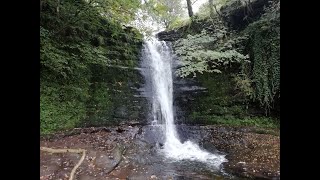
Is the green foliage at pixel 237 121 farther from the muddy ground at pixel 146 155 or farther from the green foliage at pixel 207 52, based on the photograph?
the green foliage at pixel 207 52

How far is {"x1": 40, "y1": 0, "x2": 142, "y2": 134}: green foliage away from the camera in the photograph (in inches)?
328

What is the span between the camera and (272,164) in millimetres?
6777

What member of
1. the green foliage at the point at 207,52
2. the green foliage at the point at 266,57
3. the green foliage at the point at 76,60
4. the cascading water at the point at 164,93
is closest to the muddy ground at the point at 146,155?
the cascading water at the point at 164,93

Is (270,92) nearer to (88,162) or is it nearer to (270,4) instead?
(270,4)

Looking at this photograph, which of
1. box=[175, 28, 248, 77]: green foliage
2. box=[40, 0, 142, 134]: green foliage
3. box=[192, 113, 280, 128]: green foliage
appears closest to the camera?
box=[40, 0, 142, 134]: green foliage

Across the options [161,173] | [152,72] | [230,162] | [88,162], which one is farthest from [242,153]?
[152,72]

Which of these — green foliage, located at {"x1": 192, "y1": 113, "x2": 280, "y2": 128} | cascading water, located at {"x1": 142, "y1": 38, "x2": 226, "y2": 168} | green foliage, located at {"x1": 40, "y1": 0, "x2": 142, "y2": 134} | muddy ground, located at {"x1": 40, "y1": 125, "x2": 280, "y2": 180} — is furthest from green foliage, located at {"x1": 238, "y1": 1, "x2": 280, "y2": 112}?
green foliage, located at {"x1": 40, "y1": 0, "x2": 142, "y2": 134}

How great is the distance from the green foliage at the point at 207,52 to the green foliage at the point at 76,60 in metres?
2.52

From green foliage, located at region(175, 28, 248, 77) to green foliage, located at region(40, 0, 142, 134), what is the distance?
252 centimetres

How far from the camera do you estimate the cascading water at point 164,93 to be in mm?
8848

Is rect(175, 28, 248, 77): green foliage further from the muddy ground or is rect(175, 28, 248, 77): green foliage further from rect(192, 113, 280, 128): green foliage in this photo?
the muddy ground

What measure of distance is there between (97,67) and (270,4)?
24.5 ft

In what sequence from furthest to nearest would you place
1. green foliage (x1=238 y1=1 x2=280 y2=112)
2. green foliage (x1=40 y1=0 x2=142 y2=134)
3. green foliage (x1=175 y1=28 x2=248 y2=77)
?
green foliage (x1=175 y1=28 x2=248 y2=77) < green foliage (x1=238 y1=1 x2=280 y2=112) < green foliage (x1=40 y1=0 x2=142 y2=134)

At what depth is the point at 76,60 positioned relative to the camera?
9.31m
